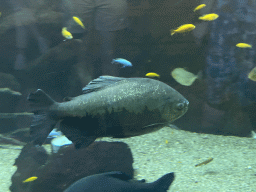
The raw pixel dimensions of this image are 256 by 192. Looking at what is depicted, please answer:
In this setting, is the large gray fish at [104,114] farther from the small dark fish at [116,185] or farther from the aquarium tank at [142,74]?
the aquarium tank at [142,74]

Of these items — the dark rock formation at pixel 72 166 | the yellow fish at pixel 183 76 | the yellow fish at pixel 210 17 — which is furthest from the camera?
the yellow fish at pixel 183 76

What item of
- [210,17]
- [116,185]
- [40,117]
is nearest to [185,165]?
[116,185]

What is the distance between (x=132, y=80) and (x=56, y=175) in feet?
4.71

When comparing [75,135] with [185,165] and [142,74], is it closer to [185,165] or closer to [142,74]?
[185,165]

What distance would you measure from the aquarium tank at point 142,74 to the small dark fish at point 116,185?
0.59m

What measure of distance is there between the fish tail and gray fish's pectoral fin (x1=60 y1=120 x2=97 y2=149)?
0.23 feet

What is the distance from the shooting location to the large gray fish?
125cm

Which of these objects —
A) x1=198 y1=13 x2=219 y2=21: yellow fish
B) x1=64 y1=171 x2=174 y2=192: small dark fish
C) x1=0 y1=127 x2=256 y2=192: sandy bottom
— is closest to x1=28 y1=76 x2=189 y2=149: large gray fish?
x1=64 y1=171 x2=174 y2=192: small dark fish

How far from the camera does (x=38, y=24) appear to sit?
589cm

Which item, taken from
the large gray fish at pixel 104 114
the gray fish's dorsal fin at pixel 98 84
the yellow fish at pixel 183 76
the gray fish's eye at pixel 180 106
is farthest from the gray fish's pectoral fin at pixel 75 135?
the yellow fish at pixel 183 76

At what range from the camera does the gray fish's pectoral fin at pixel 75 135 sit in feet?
4.12

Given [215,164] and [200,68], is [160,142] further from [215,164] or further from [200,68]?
[200,68]

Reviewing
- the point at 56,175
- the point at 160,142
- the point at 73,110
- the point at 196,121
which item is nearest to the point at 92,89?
the point at 73,110

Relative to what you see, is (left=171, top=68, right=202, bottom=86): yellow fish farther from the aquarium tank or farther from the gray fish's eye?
the gray fish's eye
